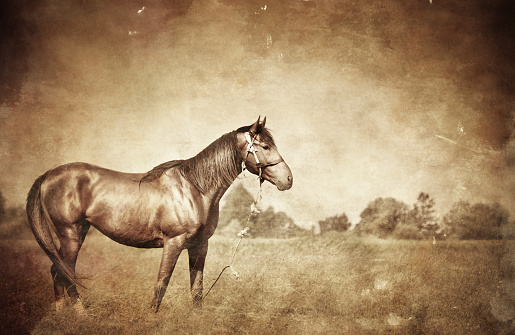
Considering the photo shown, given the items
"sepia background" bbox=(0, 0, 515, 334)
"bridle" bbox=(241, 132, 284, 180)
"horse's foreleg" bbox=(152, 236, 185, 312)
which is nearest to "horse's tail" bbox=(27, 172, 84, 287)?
"sepia background" bbox=(0, 0, 515, 334)

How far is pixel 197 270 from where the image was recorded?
3.53 meters

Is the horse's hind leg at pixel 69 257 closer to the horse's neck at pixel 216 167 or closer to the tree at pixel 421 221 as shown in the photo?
the horse's neck at pixel 216 167

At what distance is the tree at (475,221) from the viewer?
410 centimetres

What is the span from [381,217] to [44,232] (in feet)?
10.1

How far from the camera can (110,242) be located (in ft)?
11.7

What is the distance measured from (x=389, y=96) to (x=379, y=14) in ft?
2.70

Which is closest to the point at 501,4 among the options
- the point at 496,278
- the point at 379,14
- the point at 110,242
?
the point at 379,14

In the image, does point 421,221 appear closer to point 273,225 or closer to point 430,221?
point 430,221

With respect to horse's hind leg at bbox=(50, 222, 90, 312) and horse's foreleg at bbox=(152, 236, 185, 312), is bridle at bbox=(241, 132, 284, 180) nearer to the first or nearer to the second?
horse's foreleg at bbox=(152, 236, 185, 312)

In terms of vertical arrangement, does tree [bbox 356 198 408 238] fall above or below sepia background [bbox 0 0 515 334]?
below

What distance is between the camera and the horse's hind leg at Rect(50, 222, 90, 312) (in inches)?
132

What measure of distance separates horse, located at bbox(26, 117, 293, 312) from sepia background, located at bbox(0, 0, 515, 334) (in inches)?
11.2

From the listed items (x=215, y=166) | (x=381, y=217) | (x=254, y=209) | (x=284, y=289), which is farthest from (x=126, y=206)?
(x=381, y=217)

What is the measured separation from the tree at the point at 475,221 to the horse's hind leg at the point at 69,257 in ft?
11.4
